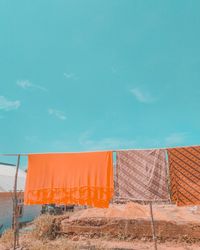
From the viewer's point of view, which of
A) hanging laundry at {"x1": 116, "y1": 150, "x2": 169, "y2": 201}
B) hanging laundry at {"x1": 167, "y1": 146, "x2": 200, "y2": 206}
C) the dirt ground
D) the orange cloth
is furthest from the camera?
the dirt ground

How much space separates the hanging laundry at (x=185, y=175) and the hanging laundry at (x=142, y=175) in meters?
0.17

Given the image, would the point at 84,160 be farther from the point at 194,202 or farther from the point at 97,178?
the point at 194,202

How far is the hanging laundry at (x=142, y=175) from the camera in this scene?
444cm

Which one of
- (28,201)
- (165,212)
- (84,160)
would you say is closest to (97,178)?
(84,160)

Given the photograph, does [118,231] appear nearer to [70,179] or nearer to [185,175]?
[70,179]

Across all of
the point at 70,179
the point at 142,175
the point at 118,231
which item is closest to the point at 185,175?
the point at 142,175

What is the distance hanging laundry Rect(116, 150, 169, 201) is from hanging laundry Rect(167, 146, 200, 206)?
0.57 feet

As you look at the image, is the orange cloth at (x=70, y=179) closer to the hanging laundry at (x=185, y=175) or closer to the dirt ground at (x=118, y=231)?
the hanging laundry at (x=185, y=175)

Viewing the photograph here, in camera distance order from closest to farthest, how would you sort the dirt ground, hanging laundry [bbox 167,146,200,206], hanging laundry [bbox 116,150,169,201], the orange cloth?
hanging laundry [bbox 167,146,200,206] → hanging laundry [bbox 116,150,169,201] → the orange cloth → the dirt ground

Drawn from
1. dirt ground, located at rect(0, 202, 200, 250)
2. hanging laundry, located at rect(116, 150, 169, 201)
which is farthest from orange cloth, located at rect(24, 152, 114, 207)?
dirt ground, located at rect(0, 202, 200, 250)

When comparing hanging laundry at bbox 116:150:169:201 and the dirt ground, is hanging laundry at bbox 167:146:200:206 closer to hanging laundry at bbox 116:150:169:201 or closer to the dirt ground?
hanging laundry at bbox 116:150:169:201

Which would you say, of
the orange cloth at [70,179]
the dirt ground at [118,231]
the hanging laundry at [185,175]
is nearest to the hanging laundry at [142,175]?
the hanging laundry at [185,175]

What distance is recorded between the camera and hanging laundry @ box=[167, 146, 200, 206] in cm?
427

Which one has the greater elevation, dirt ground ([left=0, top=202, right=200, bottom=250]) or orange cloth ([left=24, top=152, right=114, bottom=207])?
orange cloth ([left=24, top=152, right=114, bottom=207])
